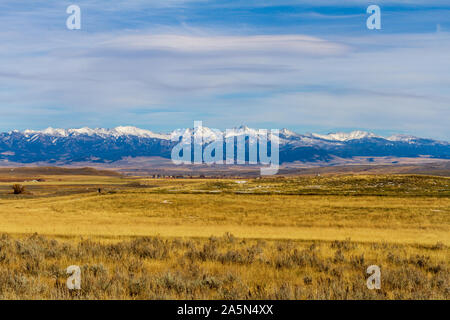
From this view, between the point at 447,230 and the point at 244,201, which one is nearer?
the point at 447,230

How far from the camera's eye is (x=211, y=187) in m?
67.1

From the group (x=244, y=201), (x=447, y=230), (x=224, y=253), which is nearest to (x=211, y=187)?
(x=244, y=201)

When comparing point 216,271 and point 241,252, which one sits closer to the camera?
point 216,271

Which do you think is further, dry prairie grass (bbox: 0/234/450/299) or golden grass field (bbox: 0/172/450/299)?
golden grass field (bbox: 0/172/450/299)

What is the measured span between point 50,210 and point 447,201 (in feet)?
132

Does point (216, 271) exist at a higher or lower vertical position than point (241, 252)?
higher

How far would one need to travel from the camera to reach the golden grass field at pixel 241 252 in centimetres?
1337

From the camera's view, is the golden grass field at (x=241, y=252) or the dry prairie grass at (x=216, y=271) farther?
the golden grass field at (x=241, y=252)

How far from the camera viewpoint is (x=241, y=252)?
65.4 feet

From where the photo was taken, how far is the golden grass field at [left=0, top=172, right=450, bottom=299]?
13.4 meters
